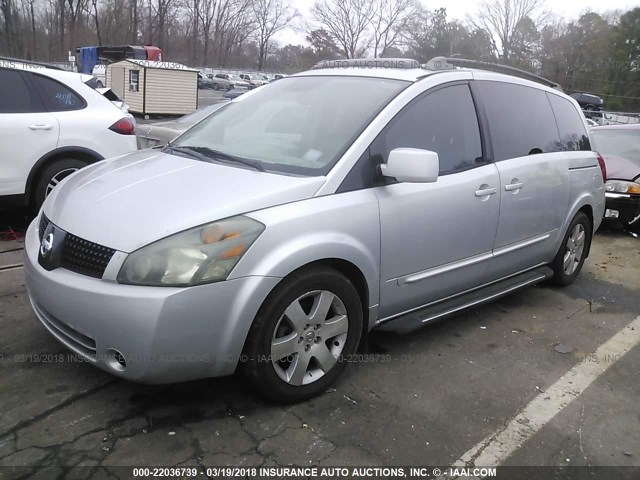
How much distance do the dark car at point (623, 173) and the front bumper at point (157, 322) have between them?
5.75 meters

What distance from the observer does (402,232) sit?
3.06 meters

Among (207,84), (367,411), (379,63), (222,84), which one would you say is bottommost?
(367,411)

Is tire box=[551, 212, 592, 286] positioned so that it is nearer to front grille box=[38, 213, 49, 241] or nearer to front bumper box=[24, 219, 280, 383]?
front bumper box=[24, 219, 280, 383]

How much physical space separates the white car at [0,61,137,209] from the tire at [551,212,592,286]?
4.33 meters

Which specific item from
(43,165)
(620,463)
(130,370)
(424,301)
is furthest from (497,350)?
(43,165)

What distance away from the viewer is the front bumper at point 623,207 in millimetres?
7035

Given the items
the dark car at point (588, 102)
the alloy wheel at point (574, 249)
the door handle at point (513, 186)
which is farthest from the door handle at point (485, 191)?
the dark car at point (588, 102)

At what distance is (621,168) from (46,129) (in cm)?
705

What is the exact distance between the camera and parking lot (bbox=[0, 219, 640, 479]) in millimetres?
2432

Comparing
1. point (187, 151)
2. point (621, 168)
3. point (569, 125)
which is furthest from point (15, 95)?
point (621, 168)

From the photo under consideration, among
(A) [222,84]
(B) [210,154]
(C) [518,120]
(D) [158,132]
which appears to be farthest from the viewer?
(A) [222,84]

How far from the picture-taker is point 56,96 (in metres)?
5.43

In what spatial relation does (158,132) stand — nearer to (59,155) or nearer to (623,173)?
(59,155)

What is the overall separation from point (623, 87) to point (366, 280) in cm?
5816
